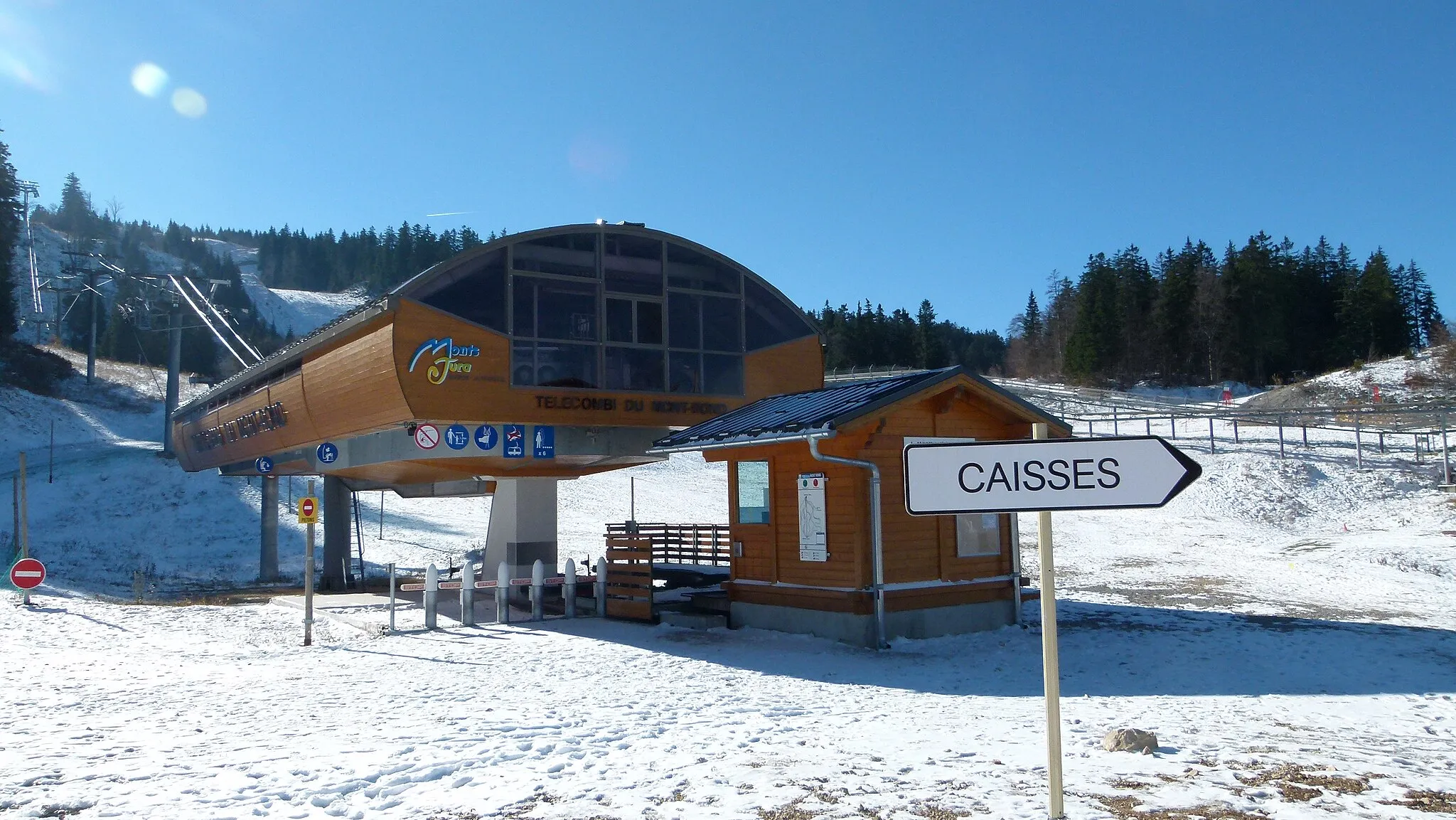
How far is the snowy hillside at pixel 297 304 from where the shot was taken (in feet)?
476

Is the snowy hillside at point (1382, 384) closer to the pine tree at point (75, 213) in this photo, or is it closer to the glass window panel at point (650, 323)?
the glass window panel at point (650, 323)

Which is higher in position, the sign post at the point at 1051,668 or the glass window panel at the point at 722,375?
the glass window panel at the point at 722,375

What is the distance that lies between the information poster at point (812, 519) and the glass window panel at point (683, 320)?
5.98m

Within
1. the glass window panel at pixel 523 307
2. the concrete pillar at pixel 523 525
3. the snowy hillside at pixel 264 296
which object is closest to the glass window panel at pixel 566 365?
the glass window panel at pixel 523 307

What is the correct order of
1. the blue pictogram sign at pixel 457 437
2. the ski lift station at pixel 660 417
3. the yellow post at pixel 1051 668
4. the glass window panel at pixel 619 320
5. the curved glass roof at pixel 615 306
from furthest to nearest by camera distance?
the glass window panel at pixel 619 320 → the curved glass roof at pixel 615 306 → the blue pictogram sign at pixel 457 437 → the ski lift station at pixel 660 417 → the yellow post at pixel 1051 668

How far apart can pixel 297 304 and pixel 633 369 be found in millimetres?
154402

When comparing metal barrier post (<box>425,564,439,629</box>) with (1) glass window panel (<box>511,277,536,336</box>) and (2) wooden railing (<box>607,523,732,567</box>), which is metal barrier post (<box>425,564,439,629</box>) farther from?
(2) wooden railing (<box>607,523,732,567</box>)

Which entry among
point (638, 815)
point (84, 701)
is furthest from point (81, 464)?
point (638, 815)

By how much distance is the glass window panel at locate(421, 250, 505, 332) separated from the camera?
17062 millimetres

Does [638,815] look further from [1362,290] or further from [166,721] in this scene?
[1362,290]

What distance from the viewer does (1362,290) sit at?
243ft

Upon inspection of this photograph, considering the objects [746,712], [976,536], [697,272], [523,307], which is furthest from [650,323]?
[746,712]

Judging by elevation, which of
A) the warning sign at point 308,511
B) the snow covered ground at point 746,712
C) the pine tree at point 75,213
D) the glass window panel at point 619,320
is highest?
the pine tree at point 75,213

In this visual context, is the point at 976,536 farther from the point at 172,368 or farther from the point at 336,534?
the point at 172,368
